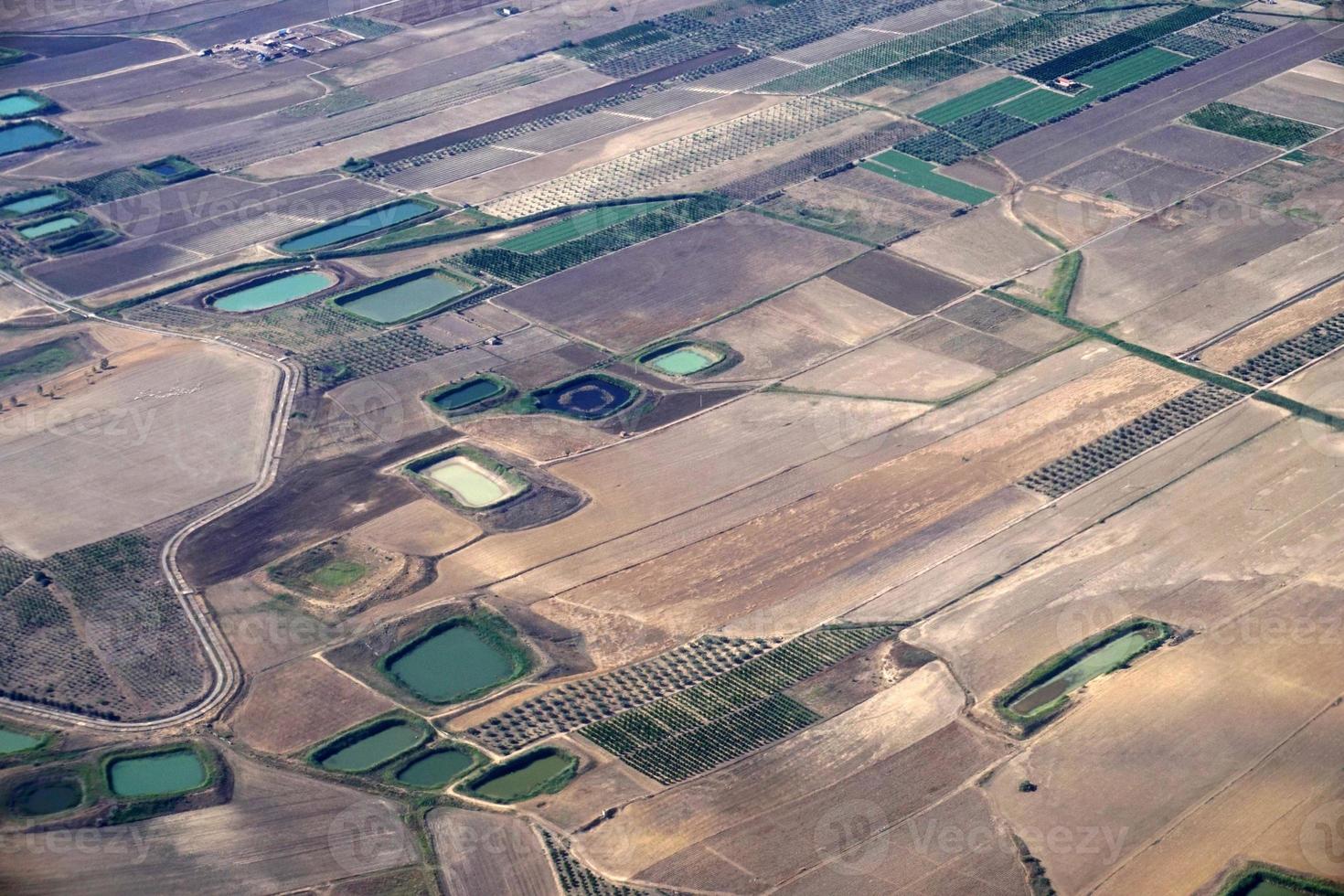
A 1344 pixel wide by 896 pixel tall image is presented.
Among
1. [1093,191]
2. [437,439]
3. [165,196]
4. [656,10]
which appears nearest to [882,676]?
[437,439]

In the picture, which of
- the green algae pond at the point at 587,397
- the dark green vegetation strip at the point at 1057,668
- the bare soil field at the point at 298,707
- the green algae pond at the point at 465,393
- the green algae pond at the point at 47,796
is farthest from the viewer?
the green algae pond at the point at 465,393

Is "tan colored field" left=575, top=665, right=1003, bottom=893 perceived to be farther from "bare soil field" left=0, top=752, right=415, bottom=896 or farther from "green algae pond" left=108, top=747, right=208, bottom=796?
"green algae pond" left=108, top=747, right=208, bottom=796

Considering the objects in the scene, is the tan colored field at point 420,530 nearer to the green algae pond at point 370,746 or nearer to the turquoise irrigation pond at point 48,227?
the green algae pond at point 370,746

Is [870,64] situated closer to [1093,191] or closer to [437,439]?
[1093,191]

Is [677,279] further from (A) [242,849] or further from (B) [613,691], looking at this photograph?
(A) [242,849]

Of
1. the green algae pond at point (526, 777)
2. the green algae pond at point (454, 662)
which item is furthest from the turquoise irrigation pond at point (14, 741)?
the green algae pond at point (526, 777)

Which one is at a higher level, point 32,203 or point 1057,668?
point 32,203


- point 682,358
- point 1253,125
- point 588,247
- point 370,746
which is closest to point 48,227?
point 588,247
